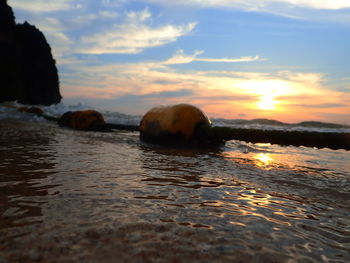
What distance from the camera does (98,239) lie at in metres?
1.06

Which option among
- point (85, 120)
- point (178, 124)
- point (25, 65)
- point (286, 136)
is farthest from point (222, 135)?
point (25, 65)

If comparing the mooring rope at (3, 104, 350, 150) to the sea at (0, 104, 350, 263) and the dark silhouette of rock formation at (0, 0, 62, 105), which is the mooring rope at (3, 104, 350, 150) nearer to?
the sea at (0, 104, 350, 263)

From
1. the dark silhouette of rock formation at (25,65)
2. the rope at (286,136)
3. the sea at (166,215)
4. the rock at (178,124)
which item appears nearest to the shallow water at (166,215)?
the sea at (166,215)

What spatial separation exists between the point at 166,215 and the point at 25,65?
121 feet

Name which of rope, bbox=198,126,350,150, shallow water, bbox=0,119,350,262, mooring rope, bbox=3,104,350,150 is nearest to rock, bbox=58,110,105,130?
mooring rope, bbox=3,104,350,150

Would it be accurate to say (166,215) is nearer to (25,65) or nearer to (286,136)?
(286,136)

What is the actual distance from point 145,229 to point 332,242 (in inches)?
30.7

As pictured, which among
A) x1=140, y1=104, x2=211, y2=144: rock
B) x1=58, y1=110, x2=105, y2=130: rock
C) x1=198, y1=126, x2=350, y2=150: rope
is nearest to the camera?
x1=198, y1=126, x2=350, y2=150: rope

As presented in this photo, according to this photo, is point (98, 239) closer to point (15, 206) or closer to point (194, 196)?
point (15, 206)

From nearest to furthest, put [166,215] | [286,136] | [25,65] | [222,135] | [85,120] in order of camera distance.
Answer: [166,215]
[286,136]
[222,135]
[85,120]
[25,65]

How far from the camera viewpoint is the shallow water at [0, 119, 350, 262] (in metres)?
1.00

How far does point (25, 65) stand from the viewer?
32.6 metres

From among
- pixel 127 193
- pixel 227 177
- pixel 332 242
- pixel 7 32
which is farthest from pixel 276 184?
pixel 7 32

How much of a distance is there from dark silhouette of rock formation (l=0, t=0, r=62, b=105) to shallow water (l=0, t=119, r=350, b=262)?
85.8ft
